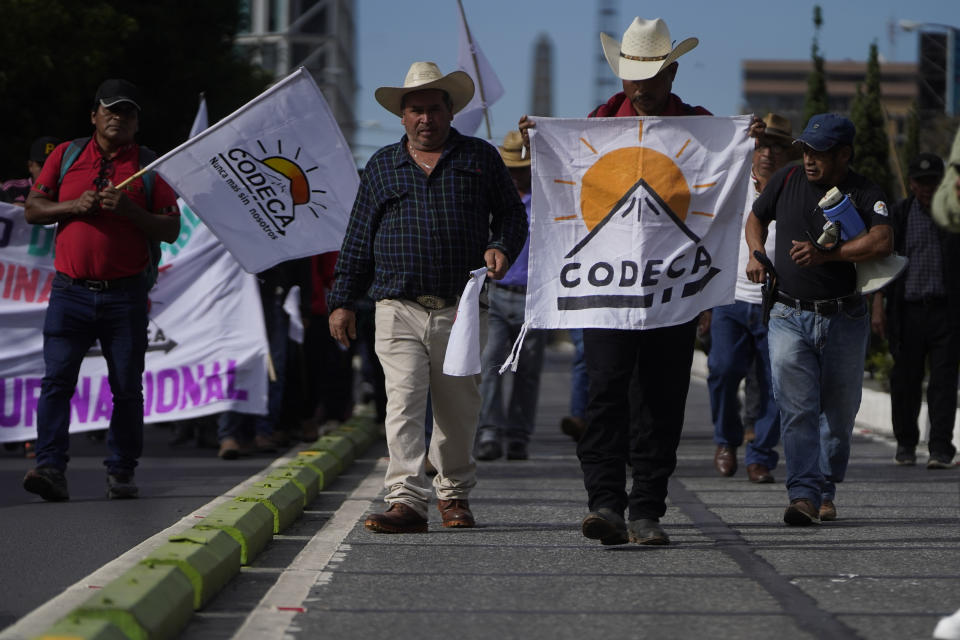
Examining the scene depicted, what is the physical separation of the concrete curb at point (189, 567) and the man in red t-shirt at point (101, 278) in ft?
2.59

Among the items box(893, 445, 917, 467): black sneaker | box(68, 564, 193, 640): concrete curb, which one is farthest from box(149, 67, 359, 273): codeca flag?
box(893, 445, 917, 467): black sneaker

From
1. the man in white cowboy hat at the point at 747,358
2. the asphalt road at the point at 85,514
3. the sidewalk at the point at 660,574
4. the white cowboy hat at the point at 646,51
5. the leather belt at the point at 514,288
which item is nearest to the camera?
the sidewalk at the point at 660,574

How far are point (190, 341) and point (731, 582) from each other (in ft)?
21.7

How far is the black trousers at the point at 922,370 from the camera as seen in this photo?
11.5m

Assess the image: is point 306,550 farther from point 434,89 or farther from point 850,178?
point 850,178

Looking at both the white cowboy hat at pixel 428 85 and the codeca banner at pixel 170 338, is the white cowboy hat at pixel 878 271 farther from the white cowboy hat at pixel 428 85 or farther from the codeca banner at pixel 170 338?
the codeca banner at pixel 170 338

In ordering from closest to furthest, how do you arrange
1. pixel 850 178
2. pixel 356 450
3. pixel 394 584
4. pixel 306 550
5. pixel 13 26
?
1. pixel 394 584
2. pixel 306 550
3. pixel 850 178
4. pixel 356 450
5. pixel 13 26

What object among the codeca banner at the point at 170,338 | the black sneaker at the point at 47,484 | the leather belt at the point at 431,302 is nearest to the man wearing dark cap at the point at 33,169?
the codeca banner at the point at 170,338

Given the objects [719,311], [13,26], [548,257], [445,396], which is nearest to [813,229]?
[548,257]

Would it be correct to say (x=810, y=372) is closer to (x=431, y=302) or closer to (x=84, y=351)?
(x=431, y=302)

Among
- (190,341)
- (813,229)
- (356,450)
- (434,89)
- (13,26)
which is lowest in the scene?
(356,450)

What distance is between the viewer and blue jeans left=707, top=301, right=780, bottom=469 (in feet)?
32.8

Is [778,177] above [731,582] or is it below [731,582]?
above

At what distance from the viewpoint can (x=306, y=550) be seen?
6.82 m
